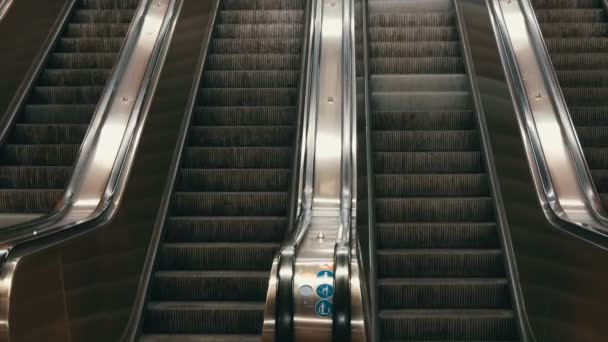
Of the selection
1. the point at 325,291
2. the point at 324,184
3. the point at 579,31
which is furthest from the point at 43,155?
the point at 579,31

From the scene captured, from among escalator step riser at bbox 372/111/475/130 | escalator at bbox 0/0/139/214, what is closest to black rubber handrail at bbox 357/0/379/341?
escalator step riser at bbox 372/111/475/130

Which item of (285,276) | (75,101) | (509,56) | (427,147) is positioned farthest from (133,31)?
(285,276)

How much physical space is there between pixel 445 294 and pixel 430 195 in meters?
1.08

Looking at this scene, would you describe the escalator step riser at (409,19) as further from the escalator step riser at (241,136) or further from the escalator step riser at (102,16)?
the escalator step riser at (102,16)

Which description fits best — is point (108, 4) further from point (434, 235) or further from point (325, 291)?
point (325, 291)

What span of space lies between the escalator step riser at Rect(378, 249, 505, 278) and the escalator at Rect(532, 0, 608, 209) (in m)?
0.95

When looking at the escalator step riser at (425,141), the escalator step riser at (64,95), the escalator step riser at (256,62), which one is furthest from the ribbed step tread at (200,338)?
the escalator step riser at (256,62)

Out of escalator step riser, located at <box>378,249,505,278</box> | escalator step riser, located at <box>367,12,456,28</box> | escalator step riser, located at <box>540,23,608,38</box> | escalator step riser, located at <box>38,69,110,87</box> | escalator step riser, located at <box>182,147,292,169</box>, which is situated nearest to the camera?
escalator step riser, located at <box>378,249,505,278</box>

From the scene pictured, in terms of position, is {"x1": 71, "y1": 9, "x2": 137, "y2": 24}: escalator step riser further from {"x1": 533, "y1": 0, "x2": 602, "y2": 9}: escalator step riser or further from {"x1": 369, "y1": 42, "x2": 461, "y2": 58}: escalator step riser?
{"x1": 533, "y1": 0, "x2": 602, "y2": 9}: escalator step riser

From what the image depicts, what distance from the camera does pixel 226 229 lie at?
20.8 feet

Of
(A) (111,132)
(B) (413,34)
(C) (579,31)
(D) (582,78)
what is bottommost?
(A) (111,132)

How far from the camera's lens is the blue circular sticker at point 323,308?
4000mm

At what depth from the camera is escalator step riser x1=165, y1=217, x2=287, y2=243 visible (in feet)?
20.7

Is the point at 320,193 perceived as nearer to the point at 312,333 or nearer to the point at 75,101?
the point at 312,333
